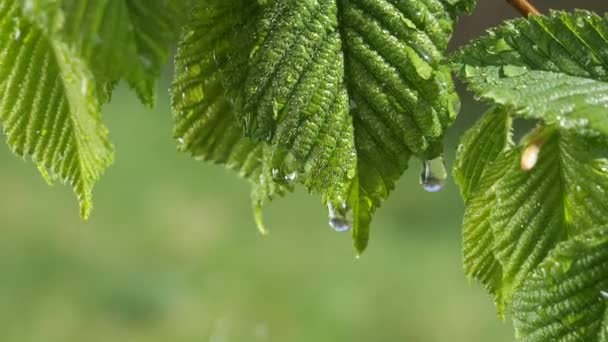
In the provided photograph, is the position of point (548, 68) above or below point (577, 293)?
above

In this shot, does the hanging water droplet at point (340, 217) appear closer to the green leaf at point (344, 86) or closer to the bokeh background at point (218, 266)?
the green leaf at point (344, 86)

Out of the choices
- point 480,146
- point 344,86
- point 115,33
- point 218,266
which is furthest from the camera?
point 218,266

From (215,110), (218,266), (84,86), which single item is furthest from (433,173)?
(218,266)

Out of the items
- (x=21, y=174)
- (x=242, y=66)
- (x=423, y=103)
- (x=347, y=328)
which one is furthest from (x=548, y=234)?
(x=21, y=174)

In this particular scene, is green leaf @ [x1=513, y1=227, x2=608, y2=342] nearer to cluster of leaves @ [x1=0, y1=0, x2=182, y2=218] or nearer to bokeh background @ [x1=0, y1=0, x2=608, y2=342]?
cluster of leaves @ [x1=0, y1=0, x2=182, y2=218]

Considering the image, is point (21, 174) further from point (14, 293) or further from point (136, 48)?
point (136, 48)

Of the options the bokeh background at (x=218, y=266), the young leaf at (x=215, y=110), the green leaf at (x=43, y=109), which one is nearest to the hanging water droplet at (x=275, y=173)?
the young leaf at (x=215, y=110)

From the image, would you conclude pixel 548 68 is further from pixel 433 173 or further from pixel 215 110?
pixel 215 110
